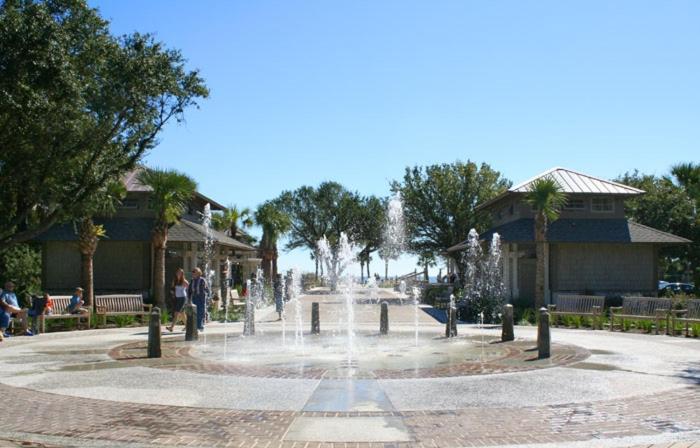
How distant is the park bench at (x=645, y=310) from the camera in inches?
731

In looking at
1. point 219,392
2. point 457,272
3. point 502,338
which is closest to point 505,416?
point 219,392

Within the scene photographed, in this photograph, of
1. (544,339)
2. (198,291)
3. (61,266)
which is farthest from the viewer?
(61,266)

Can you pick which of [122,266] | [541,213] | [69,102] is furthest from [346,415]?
[122,266]

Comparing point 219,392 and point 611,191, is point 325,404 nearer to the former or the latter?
point 219,392

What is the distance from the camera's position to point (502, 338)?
16375 millimetres

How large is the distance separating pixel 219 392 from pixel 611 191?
25592mm

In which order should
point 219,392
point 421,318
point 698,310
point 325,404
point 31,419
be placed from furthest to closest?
1. point 421,318
2. point 698,310
3. point 219,392
4. point 325,404
5. point 31,419

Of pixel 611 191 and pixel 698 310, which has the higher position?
pixel 611 191

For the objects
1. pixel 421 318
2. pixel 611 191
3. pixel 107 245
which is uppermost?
pixel 611 191

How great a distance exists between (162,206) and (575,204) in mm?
18641

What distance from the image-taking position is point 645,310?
20078mm

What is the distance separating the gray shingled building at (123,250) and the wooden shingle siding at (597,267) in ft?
51.3

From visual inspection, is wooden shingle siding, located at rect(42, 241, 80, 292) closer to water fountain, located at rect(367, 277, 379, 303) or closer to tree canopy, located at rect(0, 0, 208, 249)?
tree canopy, located at rect(0, 0, 208, 249)

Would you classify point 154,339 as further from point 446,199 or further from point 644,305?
point 446,199
